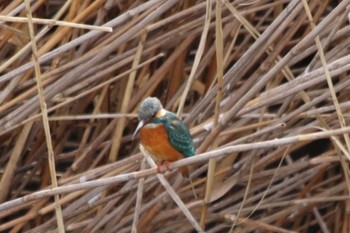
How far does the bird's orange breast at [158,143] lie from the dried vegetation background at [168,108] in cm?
10

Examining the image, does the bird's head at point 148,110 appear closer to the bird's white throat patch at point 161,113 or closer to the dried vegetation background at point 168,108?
the bird's white throat patch at point 161,113

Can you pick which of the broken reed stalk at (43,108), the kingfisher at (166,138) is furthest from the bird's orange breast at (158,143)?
the broken reed stalk at (43,108)

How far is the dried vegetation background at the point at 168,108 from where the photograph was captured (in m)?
2.42

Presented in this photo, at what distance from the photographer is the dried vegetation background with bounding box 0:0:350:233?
2420 millimetres

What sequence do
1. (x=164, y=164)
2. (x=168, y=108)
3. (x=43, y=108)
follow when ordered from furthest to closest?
(x=168, y=108) → (x=164, y=164) → (x=43, y=108)

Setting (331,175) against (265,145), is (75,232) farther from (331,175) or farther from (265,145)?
(265,145)

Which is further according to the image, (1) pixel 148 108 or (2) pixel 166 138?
(2) pixel 166 138

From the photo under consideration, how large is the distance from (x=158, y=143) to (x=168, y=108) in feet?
1.51

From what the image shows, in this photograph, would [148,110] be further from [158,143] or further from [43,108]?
[43,108]

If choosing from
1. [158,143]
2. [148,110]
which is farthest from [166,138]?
[148,110]

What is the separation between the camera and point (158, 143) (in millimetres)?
2275

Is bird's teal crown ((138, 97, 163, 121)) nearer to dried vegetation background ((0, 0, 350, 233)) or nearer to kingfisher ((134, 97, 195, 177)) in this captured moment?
kingfisher ((134, 97, 195, 177))

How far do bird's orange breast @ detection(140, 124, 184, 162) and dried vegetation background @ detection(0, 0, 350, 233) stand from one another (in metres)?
0.10


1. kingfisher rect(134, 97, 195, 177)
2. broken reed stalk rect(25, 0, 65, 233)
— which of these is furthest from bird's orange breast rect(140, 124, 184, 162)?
broken reed stalk rect(25, 0, 65, 233)
